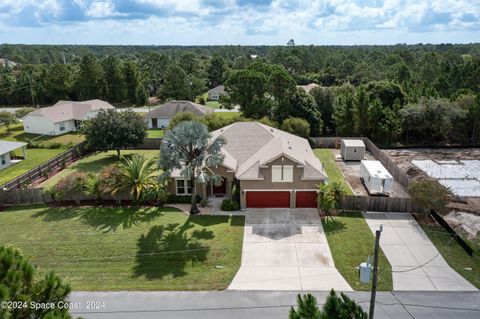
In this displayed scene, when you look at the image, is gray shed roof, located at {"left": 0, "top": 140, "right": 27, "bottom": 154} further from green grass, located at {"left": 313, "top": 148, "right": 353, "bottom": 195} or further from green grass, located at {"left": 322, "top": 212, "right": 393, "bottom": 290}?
green grass, located at {"left": 322, "top": 212, "right": 393, "bottom": 290}

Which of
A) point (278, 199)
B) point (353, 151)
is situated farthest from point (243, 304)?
point (353, 151)

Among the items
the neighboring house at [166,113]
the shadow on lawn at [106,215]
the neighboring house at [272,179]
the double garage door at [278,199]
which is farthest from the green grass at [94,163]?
the double garage door at [278,199]

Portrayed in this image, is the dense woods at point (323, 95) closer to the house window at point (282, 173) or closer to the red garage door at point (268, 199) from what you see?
the house window at point (282, 173)

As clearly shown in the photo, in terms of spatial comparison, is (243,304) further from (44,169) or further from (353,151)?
(44,169)

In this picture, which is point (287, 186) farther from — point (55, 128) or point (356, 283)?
point (55, 128)

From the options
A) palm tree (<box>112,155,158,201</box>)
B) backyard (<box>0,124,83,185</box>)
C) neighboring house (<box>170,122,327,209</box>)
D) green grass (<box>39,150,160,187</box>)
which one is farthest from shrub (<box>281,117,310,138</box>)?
backyard (<box>0,124,83,185</box>)

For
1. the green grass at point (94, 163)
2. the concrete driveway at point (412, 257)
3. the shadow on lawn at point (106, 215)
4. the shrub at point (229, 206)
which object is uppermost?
the green grass at point (94, 163)
